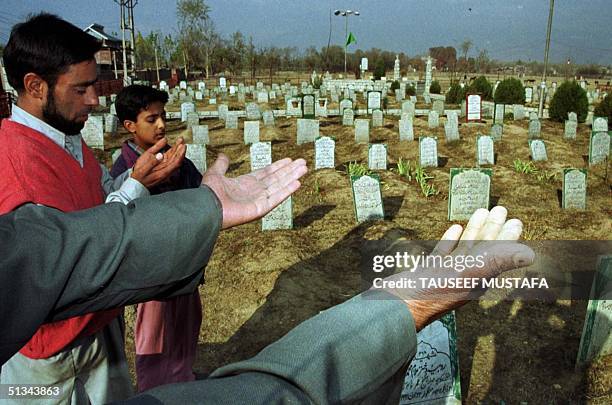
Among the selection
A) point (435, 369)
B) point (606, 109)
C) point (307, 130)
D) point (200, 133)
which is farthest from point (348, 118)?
point (435, 369)

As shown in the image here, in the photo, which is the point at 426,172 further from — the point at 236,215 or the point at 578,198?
the point at 236,215

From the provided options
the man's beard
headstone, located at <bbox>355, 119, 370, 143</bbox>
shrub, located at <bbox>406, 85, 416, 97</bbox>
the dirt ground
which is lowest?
the dirt ground

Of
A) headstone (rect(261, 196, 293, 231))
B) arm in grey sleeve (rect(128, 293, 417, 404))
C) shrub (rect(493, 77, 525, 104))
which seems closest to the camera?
arm in grey sleeve (rect(128, 293, 417, 404))

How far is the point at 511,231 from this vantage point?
3.46 ft

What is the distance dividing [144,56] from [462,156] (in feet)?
188

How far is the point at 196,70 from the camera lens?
5762cm

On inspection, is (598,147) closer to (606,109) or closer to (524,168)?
(524,168)

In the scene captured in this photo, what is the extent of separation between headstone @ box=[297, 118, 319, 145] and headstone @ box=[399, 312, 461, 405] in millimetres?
10202

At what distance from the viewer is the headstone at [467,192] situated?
645 cm

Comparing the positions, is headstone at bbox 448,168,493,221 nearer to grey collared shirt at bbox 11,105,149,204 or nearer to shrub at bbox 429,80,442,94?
grey collared shirt at bbox 11,105,149,204

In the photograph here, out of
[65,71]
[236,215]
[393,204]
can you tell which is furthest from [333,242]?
[236,215]

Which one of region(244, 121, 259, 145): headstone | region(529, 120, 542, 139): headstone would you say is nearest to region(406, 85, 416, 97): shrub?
region(529, 120, 542, 139): headstone

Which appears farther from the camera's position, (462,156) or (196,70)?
(196,70)

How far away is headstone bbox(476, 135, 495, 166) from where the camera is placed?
31.8ft
